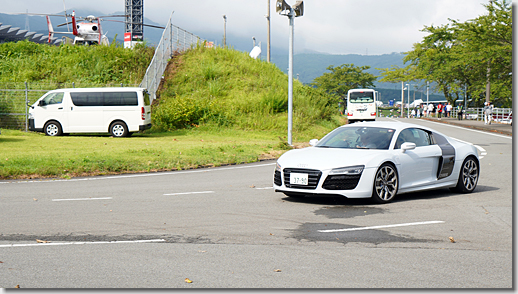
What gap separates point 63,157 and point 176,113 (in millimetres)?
13152

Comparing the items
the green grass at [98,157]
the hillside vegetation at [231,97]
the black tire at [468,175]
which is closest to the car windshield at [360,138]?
the black tire at [468,175]

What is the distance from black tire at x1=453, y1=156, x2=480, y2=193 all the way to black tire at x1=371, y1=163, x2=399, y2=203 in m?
1.85

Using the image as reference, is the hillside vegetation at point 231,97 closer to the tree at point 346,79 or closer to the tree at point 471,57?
the tree at point 471,57

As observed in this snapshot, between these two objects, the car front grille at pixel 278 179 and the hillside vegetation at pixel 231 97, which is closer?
the car front grille at pixel 278 179

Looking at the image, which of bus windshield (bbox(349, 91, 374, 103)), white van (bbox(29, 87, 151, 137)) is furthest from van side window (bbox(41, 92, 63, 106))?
bus windshield (bbox(349, 91, 374, 103))

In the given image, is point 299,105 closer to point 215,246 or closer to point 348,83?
point 215,246

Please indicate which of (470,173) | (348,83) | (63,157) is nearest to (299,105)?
(63,157)

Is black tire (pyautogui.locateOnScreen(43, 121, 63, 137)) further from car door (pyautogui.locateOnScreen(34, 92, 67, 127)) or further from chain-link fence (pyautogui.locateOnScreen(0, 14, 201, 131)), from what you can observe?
chain-link fence (pyautogui.locateOnScreen(0, 14, 201, 131))

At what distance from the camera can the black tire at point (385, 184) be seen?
8778mm

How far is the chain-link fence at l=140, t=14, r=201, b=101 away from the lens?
30.6m

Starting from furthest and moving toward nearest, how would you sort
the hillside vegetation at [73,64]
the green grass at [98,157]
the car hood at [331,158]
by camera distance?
1. the hillside vegetation at [73,64]
2. the green grass at [98,157]
3. the car hood at [331,158]

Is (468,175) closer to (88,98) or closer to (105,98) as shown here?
(105,98)

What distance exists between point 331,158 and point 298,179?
63 cm

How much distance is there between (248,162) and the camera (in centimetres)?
1627
